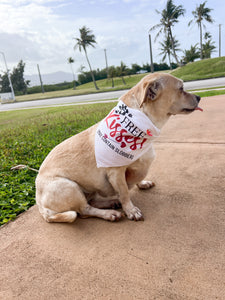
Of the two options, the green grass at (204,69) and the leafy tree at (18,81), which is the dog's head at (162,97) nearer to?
the green grass at (204,69)

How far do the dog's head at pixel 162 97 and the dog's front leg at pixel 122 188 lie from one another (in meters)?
0.68

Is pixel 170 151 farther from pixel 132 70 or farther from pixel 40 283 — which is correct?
pixel 132 70

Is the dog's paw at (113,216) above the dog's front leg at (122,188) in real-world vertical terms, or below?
below

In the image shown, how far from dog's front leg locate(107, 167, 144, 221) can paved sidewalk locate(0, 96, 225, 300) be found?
9 centimetres

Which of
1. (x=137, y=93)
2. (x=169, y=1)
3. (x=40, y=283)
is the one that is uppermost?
(x=169, y=1)

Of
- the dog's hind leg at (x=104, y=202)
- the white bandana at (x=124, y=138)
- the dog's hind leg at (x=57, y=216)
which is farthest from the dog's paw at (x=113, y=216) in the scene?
the white bandana at (x=124, y=138)

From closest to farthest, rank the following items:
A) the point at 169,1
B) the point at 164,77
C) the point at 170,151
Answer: the point at 164,77
the point at 170,151
the point at 169,1

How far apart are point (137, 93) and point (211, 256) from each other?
5.24ft

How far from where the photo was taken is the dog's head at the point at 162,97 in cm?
211

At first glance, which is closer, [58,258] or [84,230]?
[58,258]

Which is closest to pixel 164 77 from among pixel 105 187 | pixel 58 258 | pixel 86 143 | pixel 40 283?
pixel 86 143

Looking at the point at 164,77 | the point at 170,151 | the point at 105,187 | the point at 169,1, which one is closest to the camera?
the point at 164,77

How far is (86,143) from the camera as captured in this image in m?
2.45

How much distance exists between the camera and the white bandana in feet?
7.05
